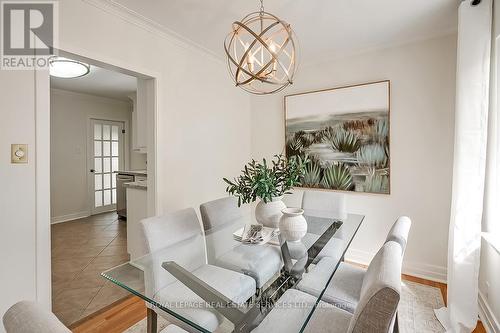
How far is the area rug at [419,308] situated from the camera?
1850mm

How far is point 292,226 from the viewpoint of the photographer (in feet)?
5.42

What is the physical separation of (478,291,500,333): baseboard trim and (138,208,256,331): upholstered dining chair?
1.73m

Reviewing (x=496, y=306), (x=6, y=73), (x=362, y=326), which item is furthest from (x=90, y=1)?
(x=496, y=306)

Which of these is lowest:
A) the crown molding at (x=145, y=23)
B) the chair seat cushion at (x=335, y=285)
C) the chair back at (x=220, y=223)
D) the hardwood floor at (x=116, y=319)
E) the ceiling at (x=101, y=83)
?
the hardwood floor at (x=116, y=319)

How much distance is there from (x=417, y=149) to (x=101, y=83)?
4.90 metres

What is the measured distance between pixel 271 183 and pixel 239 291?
2.43ft

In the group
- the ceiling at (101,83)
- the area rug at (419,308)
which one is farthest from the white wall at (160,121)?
the area rug at (419,308)

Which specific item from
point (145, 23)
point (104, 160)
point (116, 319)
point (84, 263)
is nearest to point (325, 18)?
point (145, 23)

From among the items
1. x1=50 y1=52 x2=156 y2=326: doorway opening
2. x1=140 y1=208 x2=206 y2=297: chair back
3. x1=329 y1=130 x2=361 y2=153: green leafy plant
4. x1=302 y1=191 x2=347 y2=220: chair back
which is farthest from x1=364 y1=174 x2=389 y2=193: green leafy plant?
x1=50 y1=52 x2=156 y2=326: doorway opening

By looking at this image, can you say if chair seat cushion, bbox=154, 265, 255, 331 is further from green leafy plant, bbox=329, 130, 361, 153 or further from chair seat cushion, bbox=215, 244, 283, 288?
green leafy plant, bbox=329, 130, 361, 153

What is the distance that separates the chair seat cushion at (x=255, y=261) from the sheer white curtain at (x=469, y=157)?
1443 millimetres

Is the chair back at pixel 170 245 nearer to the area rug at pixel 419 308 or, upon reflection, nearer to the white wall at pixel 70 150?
the area rug at pixel 419 308

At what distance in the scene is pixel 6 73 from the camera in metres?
1.54

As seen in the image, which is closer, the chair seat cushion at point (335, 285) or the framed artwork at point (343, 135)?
the chair seat cushion at point (335, 285)
